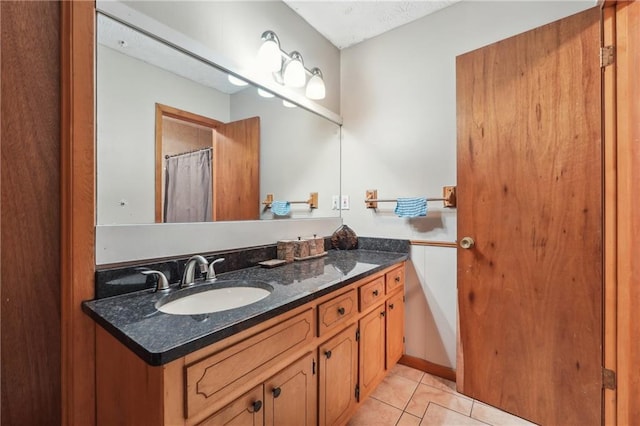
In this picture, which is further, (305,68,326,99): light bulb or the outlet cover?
the outlet cover

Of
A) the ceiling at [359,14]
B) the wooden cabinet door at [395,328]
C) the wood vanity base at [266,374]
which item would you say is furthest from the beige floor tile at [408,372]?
the ceiling at [359,14]

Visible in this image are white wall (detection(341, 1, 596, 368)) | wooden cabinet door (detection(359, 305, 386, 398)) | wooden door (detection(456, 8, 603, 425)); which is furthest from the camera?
white wall (detection(341, 1, 596, 368))

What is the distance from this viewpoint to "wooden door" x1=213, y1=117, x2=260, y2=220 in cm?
141

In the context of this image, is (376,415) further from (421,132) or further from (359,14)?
(359,14)

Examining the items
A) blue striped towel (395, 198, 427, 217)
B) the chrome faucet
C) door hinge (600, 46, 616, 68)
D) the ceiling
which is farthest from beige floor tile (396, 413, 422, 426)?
the ceiling

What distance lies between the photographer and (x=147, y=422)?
2.18 ft

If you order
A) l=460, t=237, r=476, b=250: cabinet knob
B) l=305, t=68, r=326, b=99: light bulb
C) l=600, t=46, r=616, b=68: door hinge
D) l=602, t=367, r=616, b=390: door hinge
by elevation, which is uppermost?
l=305, t=68, r=326, b=99: light bulb

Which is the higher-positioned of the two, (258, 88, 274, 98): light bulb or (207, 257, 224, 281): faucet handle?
(258, 88, 274, 98): light bulb

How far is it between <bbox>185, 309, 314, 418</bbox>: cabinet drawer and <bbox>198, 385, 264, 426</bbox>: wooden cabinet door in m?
0.03

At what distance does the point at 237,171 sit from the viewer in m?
1.52

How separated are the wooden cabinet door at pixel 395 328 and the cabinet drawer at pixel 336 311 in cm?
44

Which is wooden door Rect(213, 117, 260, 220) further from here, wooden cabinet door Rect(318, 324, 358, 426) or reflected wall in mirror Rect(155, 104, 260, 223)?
wooden cabinet door Rect(318, 324, 358, 426)

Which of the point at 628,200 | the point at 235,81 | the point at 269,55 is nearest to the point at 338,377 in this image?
the point at 628,200

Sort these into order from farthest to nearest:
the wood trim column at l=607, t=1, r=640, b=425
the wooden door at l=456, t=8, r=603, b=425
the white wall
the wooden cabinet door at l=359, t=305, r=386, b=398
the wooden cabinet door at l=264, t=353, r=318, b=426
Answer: the white wall → the wooden cabinet door at l=359, t=305, r=386, b=398 → the wooden door at l=456, t=8, r=603, b=425 → the wood trim column at l=607, t=1, r=640, b=425 → the wooden cabinet door at l=264, t=353, r=318, b=426
